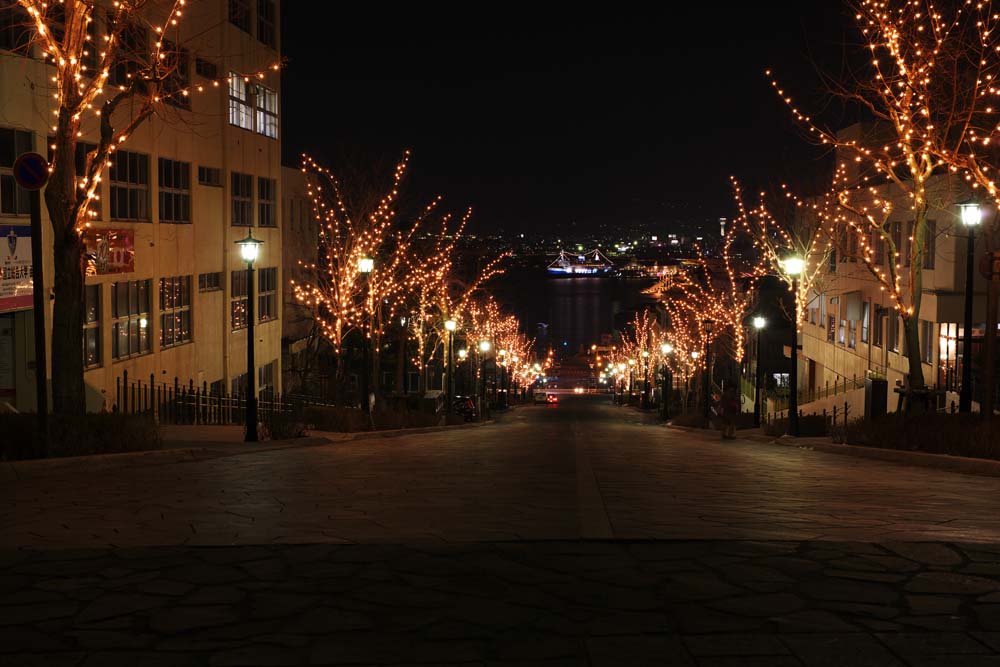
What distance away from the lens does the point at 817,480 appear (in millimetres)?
13148

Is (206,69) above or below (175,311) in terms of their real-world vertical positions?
above

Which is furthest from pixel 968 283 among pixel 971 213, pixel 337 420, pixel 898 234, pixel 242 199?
pixel 242 199

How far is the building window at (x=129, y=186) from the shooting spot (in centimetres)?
2594

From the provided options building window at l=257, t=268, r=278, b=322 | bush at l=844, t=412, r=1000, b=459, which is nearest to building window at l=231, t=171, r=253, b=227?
building window at l=257, t=268, r=278, b=322

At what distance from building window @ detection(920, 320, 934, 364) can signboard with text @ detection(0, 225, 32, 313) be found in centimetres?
2570

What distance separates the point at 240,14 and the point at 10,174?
17209 millimetres

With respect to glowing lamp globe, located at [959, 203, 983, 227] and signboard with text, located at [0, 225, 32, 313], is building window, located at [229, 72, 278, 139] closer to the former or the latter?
signboard with text, located at [0, 225, 32, 313]

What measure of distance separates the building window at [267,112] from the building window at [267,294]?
5.29m

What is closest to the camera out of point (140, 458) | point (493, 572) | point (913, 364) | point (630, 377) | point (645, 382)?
point (493, 572)

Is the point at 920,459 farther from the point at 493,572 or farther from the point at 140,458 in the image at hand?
the point at 140,458

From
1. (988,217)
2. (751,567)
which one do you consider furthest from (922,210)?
(751,567)

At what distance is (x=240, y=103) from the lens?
35281 mm

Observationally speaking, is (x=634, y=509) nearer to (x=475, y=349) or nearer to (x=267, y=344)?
(x=267, y=344)

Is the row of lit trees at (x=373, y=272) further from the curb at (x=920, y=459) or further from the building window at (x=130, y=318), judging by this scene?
the curb at (x=920, y=459)
